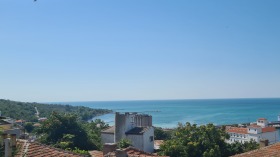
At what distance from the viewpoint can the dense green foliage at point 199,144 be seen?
3061 centimetres

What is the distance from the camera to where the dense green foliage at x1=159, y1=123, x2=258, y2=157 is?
30.6 meters

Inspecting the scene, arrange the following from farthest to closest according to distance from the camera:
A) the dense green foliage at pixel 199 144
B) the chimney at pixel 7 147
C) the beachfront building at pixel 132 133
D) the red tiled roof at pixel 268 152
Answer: the beachfront building at pixel 132 133 → the dense green foliage at pixel 199 144 → the chimney at pixel 7 147 → the red tiled roof at pixel 268 152

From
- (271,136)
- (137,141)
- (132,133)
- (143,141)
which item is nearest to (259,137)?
(271,136)

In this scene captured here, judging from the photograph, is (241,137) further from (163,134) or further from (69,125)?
(69,125)

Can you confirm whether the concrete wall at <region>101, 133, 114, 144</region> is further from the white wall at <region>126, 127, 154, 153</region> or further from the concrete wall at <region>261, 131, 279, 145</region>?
the concrete wall at <region>261, 131, 279, 145</region>

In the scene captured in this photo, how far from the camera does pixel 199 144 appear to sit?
31016mm

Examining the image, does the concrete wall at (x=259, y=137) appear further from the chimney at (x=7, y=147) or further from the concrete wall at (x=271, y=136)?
the chimney at (x=7, y=147)

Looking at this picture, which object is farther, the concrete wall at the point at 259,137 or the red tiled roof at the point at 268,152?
the concrete wall at the point at 259,137

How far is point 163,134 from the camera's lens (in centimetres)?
6169

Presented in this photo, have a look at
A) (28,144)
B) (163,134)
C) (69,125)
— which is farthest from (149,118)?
(28,144)

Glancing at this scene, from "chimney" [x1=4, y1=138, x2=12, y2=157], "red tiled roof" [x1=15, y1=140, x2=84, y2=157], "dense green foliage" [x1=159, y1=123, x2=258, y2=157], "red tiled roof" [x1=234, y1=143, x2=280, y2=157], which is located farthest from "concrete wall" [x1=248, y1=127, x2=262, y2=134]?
"chimney" [x1=4, y1=138, x2=12, y2=157]

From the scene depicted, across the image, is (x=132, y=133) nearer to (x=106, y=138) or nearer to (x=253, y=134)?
(x=106, y=138)

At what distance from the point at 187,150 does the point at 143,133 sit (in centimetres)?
732

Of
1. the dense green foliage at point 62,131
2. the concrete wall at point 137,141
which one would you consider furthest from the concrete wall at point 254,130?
the dense green foliage at point 62,131
